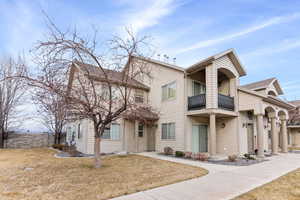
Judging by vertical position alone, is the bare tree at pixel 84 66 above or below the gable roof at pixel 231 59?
below

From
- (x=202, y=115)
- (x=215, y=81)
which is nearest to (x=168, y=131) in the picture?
(x=202, y=115)

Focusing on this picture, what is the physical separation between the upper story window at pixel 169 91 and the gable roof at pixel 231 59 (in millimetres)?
1979

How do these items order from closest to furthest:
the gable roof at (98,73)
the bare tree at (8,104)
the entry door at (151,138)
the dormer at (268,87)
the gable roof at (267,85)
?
the gable roof at (98,73), the dormer at (268,87), the gable roof at (267,85), the entry door at (151,138), the bare tree at (8,104)

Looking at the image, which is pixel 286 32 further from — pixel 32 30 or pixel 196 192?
pixel 32 30

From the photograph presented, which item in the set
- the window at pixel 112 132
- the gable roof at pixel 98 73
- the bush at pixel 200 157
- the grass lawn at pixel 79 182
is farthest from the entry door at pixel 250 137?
the gable roof at pixel 98 73

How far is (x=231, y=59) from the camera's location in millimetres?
13234

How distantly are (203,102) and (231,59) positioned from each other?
13.3 ft

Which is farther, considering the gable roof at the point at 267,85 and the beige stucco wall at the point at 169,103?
the gable roof at the point at 267,85

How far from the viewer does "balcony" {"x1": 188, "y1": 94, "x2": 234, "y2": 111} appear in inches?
484

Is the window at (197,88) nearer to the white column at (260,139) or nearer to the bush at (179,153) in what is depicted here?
the white column at (260,139)

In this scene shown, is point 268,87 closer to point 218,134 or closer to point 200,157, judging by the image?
point 218,134

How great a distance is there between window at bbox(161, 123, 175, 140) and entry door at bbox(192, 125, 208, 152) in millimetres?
1606

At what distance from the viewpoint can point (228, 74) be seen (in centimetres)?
1353

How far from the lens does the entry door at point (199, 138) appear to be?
1329 centimetres
